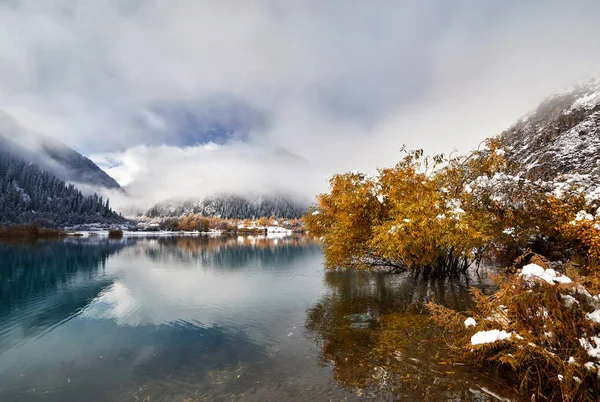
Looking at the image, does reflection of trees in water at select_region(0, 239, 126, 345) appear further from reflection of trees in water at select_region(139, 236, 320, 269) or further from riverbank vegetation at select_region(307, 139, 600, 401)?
riverbank vegetation at select_region(307, 139, 600, 401)

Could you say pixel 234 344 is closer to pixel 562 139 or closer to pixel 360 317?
pixel 360 317

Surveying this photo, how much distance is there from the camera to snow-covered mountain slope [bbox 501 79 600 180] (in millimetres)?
41466

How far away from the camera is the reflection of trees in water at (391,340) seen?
416 inches

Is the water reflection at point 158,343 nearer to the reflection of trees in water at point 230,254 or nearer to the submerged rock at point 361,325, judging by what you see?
the submerged rock at point 361,325

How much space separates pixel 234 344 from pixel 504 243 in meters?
26.9

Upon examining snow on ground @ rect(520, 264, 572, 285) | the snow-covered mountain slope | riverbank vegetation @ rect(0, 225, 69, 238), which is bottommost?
snow on ground @ rect(520, 264, 572, 285)

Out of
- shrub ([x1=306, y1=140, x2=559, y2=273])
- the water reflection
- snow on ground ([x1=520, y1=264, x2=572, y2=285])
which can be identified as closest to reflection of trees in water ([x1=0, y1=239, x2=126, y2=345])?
the water reflection

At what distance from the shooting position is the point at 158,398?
10.9 m

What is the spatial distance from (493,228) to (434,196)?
623cm

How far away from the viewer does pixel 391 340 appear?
1530 cm

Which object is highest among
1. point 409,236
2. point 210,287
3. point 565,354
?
point 409,236

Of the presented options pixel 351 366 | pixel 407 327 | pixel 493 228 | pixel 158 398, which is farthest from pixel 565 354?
pixel 493 228

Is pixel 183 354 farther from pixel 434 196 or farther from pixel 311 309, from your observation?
pixel 434 196

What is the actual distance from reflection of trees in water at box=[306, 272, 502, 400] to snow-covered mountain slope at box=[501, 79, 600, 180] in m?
15.5
